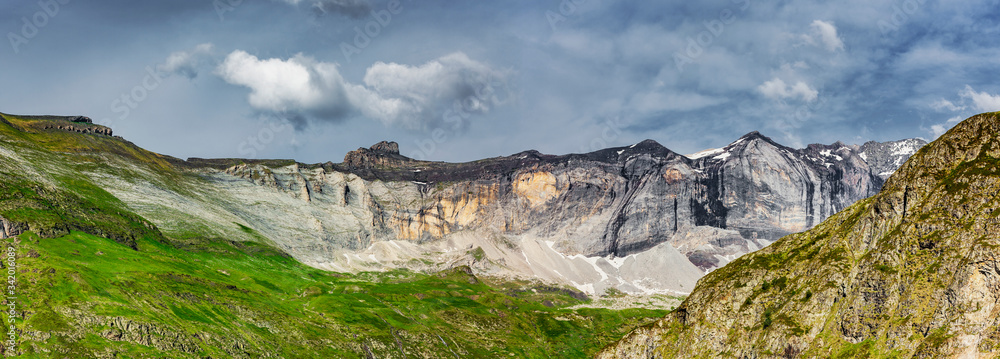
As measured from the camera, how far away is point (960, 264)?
12119cm

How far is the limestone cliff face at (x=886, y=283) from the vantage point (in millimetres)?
117562

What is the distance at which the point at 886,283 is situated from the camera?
133 metres

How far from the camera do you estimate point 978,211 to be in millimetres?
127250

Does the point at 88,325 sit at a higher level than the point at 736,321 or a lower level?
lower

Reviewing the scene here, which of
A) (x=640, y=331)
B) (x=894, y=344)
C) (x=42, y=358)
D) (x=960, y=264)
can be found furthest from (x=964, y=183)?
(x=42, y=358)

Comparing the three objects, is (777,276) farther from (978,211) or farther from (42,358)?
(42,358)

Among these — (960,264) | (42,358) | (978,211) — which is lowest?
(42,358)

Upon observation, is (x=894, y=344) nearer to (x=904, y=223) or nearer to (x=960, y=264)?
(x=960, y=264)

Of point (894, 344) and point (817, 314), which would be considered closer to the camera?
point (894, 344)

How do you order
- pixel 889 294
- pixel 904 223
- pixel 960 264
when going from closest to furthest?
pixel 960 264
pixel 889 294
pixel 904 223

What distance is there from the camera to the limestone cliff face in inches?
4628

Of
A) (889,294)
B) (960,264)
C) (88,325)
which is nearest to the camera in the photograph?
(960,264)

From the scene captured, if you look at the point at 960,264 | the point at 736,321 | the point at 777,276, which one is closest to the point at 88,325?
the point at 736,321

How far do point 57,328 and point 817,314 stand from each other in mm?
185647
